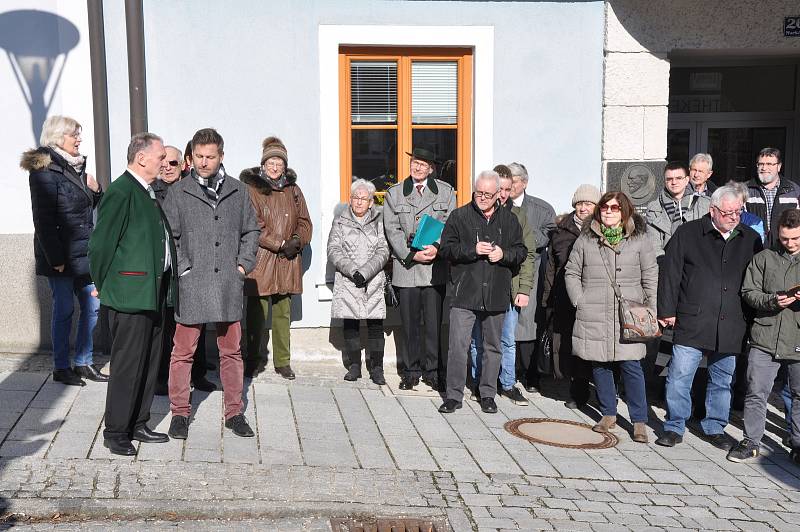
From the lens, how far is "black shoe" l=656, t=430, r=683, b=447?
640 cm

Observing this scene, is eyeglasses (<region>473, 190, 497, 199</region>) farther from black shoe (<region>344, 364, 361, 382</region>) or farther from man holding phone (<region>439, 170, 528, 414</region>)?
black shoe (<region>344, 364, 361, 382</region>)

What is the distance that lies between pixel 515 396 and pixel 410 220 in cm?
170

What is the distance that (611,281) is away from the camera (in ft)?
20.9

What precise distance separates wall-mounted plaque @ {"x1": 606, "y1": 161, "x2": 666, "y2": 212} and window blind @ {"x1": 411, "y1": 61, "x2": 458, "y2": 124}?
1.61m

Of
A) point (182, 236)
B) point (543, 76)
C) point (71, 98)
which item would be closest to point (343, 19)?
point (543, 76)

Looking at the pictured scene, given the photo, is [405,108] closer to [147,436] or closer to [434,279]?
[434,279]

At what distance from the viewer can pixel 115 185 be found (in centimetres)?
520

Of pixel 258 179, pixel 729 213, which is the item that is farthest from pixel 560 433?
pixel 258 179

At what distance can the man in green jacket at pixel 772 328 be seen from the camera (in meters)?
5.96

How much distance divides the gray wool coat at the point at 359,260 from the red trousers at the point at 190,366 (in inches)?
68.3

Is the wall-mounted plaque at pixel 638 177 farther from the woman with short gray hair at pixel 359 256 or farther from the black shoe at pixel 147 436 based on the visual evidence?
the black shoe at pixel 147 436

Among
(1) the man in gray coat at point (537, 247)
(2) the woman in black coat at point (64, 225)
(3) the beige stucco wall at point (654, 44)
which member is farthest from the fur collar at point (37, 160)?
(3) the beige stucco wall at point (654, 44)

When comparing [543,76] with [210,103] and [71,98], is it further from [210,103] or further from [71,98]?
[71,98]

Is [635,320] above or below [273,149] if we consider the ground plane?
below
